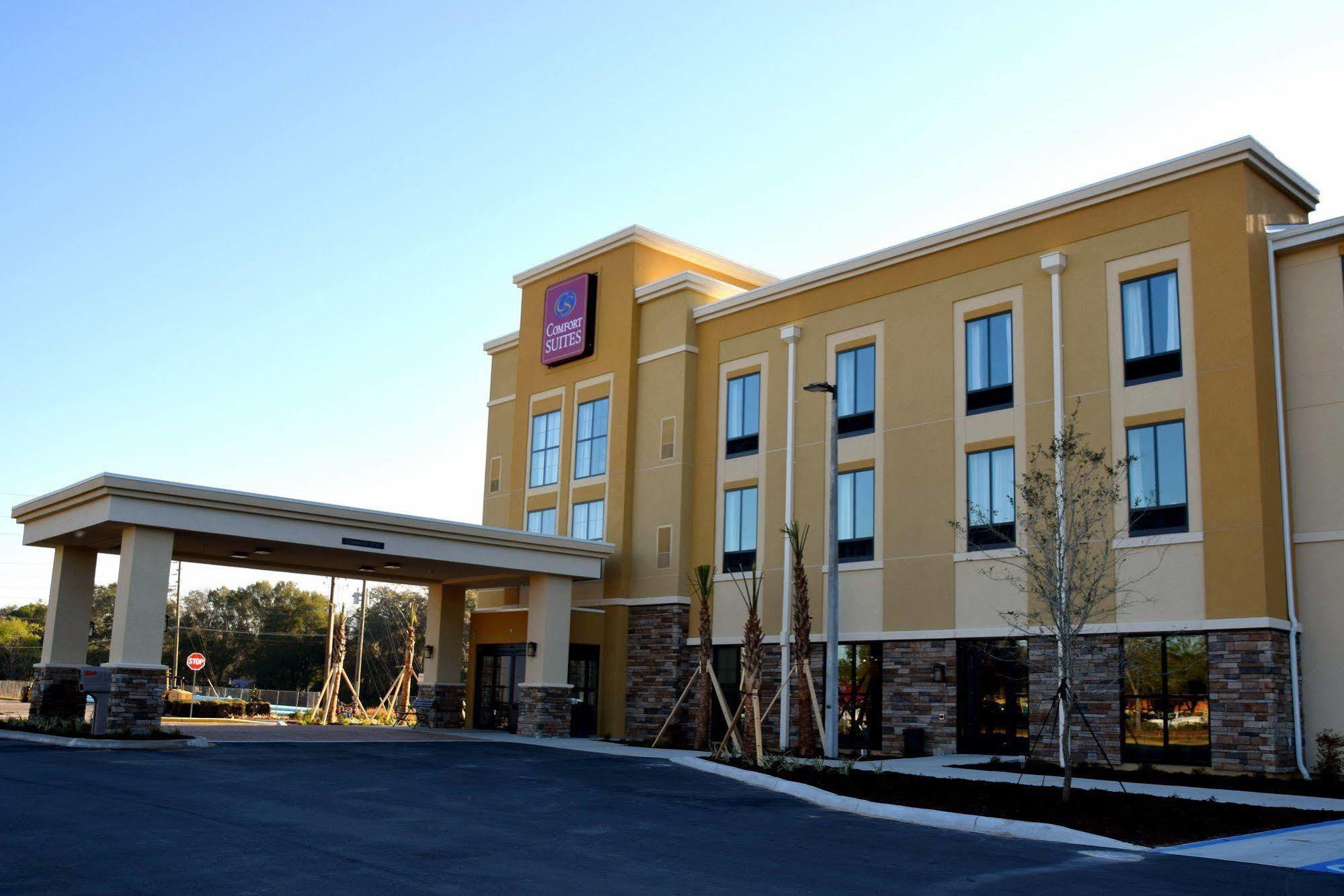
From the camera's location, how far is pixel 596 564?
30672 mm

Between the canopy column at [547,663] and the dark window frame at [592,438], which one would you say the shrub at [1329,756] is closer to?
the canopy column at [547,663]

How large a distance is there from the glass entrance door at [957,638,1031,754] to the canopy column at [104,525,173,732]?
51.3ft

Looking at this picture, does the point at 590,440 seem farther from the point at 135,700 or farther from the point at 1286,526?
the point at 1286,526

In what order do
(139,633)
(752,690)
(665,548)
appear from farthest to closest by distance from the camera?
(665,548), (139,633), (752,690)

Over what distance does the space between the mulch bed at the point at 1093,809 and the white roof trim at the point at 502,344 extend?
73.2 ft

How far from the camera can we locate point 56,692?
26.3 meters

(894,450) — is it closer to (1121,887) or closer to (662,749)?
(662,749)

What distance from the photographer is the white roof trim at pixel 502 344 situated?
3744cm

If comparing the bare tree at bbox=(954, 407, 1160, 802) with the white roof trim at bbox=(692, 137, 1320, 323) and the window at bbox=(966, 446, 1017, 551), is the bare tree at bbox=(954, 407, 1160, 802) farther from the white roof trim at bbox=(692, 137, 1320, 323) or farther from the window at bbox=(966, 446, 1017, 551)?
the white roof trim at bbox=(692, 137, 1320, 323)

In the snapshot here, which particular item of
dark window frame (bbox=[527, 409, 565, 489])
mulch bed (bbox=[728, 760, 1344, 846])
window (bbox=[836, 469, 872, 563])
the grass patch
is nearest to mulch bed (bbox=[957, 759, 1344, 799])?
mulch bed (bbox=[728, 760, 1344, 846])

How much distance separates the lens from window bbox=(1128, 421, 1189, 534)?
834 inches

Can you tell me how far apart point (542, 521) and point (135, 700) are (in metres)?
14.0

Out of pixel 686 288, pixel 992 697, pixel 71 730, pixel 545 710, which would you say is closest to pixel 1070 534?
pixel 992 697

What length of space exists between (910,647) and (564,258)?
16124 millimetres
